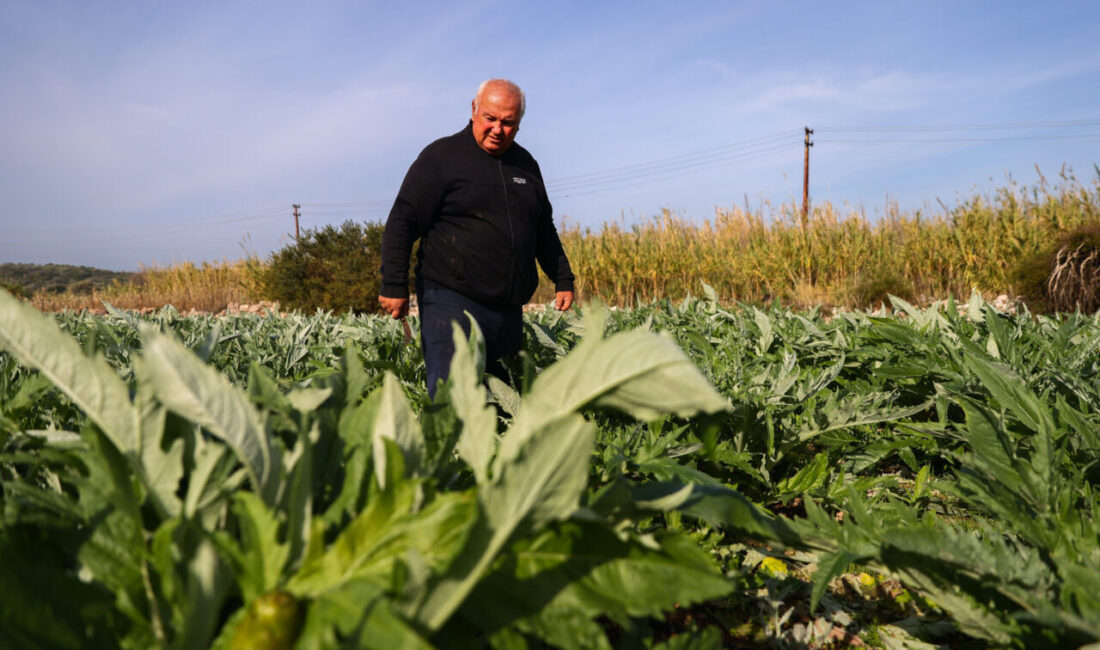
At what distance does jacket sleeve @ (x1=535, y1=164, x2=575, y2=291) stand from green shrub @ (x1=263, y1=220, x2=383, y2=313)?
10.5 m

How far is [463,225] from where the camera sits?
3.90 meters

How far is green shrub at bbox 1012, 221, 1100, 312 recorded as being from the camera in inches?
355

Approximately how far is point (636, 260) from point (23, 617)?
1493 centimetres

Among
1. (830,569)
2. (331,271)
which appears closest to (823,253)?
(331,271)

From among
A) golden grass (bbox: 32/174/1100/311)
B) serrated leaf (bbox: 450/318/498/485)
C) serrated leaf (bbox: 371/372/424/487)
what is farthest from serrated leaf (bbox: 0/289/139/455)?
golden grass (bbox: 32/174/1100/311)

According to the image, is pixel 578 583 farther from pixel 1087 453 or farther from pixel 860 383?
pixel 860 383

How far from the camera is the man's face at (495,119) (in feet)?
12.5

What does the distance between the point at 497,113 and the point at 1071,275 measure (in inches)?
358

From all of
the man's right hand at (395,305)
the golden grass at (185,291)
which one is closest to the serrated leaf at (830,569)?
the man's right hand at (395,305)

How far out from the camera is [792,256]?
14.2 meters

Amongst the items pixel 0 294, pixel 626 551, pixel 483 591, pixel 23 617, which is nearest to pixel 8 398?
pixel 0 294

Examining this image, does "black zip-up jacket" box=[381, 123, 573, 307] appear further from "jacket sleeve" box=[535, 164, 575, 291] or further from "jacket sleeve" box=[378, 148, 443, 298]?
"jacket sleeve" box=[535, 164, 575, 291]

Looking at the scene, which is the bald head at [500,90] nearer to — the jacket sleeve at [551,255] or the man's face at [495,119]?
the man's face at [495,119]

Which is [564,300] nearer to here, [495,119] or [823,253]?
[495,119]
